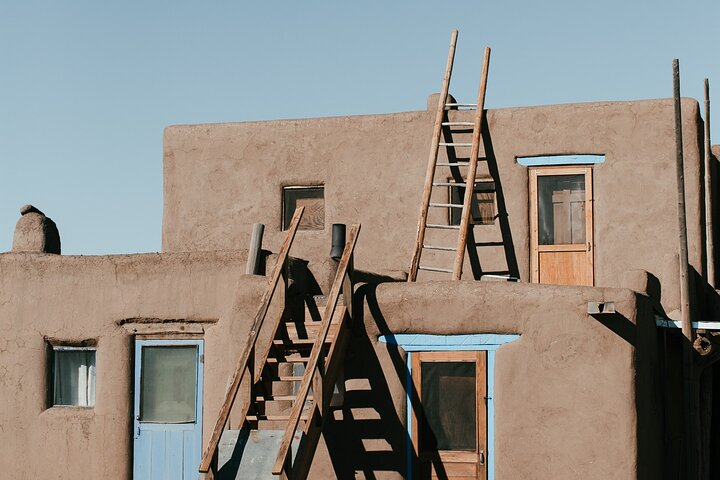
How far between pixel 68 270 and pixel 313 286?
12.7 feet

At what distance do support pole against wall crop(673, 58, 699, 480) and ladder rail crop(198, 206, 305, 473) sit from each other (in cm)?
487

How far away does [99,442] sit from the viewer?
53.4ft

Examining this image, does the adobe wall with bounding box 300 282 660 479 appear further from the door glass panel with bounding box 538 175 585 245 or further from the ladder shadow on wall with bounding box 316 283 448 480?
the door glass panel with bounding box 538 175 585 245

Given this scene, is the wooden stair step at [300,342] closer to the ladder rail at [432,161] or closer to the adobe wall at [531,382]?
the adobe wall at [531,382]

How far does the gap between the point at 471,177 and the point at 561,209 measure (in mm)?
1544

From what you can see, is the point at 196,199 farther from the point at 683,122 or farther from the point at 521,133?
the point at 683,122

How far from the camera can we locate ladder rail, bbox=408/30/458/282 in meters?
17.0

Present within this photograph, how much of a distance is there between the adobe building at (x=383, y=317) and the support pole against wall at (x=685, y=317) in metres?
0.07

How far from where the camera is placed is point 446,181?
1861cm

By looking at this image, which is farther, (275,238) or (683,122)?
(275,238)

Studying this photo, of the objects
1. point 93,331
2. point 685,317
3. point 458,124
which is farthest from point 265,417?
point 458,124

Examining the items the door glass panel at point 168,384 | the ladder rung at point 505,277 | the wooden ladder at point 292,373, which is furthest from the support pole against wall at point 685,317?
the door glass panel at point 168,384

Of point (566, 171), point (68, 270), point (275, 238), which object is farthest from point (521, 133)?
point (68, 270)

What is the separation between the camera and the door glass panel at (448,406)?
13859 millimetres
